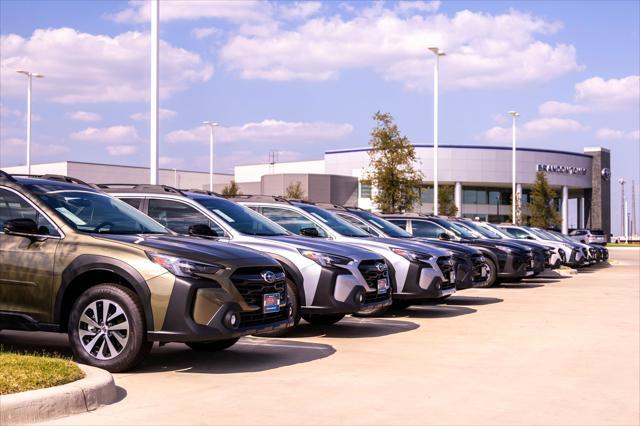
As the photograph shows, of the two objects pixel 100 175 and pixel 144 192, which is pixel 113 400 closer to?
pixel 144 192

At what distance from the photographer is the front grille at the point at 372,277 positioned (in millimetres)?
11062

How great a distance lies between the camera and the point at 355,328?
481 inches

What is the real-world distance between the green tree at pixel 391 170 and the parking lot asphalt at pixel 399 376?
22597mm

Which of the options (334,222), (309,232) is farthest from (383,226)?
(309,232)

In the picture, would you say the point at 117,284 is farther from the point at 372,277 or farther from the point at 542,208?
the point at 542,208

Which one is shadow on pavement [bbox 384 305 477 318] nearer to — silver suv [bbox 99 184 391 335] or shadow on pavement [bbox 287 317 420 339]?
shadow on pavement [bbox 287 317 420 339]

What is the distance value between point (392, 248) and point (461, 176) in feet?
Result: 231

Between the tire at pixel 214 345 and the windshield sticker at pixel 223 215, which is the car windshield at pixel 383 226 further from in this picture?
the tire at pixel 214 345

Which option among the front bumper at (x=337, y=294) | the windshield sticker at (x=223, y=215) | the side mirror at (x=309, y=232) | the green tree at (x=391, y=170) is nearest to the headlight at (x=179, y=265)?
the front bumper at (x=337, y=294)

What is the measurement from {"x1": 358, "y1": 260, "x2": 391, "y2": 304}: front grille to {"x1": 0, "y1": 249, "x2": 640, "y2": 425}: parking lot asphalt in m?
0.52

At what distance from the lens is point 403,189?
119 ft

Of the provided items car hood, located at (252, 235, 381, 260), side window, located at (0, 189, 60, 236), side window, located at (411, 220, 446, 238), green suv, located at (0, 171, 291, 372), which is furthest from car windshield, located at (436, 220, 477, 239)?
side window, located at (0, 189, 60, 236)

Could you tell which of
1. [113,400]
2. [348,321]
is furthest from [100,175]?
[113,400]

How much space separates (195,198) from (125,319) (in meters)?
3.63
